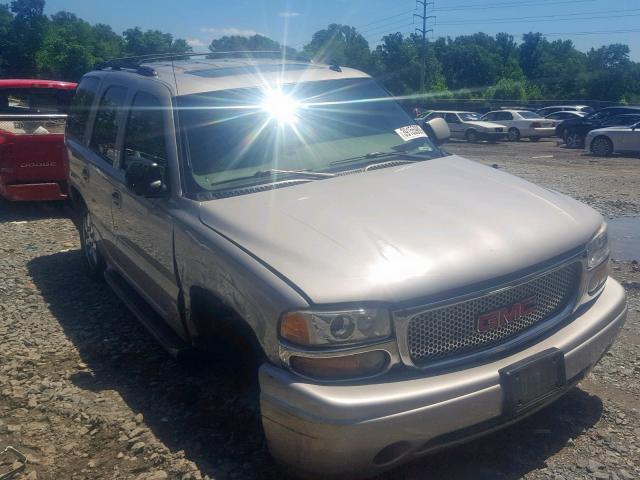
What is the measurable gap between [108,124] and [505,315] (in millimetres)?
3540

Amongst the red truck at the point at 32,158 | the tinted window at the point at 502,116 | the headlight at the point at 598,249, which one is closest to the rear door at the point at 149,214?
the headlight at the point at 598,249

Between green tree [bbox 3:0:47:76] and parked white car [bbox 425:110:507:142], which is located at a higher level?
green tree [bbox 3:0:47:76]

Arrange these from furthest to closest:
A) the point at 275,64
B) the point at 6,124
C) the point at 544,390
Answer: the point at 6,124
the point at 275,64
the point at 544,390

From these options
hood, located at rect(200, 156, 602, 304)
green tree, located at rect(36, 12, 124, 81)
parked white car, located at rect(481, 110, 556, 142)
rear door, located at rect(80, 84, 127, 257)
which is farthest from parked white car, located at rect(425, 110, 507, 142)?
green tree, located at rect(36, 12, 124, 81)

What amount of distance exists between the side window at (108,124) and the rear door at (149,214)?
294mm

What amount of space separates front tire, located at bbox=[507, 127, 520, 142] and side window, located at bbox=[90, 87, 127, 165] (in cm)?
2694

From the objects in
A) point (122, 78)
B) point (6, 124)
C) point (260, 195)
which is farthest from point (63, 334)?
point (6, 124)

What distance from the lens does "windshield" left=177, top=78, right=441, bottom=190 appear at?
4.09 metres

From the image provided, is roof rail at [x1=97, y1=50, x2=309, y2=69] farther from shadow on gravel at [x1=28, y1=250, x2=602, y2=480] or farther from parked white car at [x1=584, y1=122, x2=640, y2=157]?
parked white car at [x1=584, y1=122, x2=640, y2=157]

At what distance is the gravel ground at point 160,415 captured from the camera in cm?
337

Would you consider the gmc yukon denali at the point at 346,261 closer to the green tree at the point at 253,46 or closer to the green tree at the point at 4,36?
the green tree at the point at 253,46

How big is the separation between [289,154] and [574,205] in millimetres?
1689

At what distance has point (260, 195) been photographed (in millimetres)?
3828

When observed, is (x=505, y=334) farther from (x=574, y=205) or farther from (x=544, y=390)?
(x=574, y=205)
